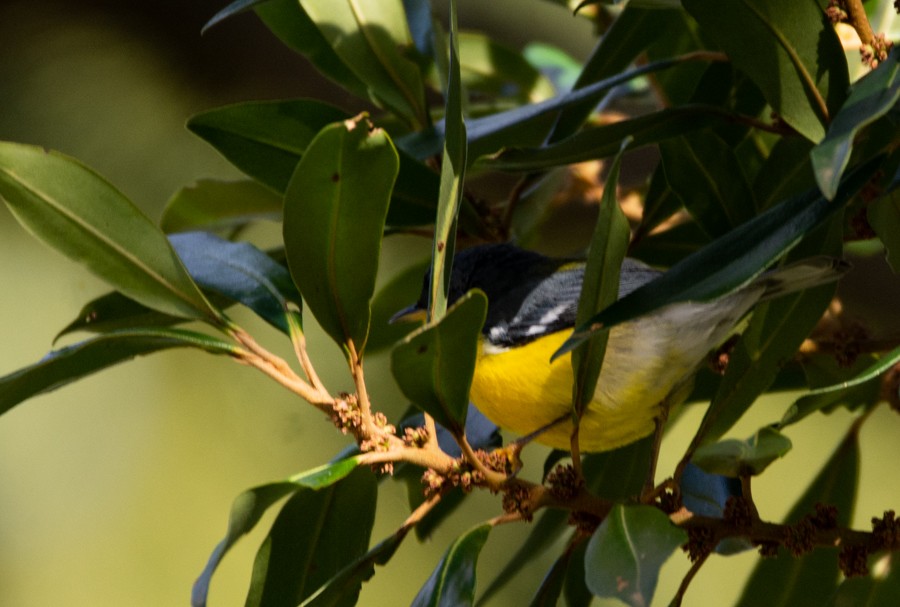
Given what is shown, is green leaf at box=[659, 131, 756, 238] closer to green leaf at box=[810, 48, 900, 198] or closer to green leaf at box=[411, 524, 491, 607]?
green leaf at box=[810, 48, 900, 198]

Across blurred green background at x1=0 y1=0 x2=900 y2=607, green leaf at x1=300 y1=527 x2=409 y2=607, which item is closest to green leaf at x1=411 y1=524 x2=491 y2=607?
green leaf at x1=300 y1=527 x2=409 y2=607

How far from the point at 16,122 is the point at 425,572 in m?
1.97

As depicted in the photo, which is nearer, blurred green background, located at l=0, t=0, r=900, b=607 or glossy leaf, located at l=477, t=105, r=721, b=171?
glossy leaf, located at l=477, t=105, r=721, b=171

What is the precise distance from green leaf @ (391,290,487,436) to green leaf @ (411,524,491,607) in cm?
12

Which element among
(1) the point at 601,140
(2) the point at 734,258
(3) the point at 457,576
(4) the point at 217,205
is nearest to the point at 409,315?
(4) the point at 217,205

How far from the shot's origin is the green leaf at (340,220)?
Result: 0.93 m

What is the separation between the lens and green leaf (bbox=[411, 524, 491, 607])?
940mm

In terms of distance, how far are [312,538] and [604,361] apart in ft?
1.54

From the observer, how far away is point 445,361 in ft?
2.95

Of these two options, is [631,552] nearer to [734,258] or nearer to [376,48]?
[734,258]

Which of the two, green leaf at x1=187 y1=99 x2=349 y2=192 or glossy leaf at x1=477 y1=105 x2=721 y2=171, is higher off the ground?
green leaf at x1=187 y1=99 x2=349 y2=192

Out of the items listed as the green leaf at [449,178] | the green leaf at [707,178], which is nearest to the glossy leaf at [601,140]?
the green leaf at [707,178]

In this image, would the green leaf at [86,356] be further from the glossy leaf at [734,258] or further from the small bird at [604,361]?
the small bird at [604,361]

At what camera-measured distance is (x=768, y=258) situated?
80cm
